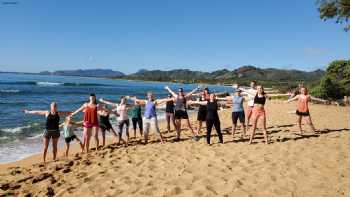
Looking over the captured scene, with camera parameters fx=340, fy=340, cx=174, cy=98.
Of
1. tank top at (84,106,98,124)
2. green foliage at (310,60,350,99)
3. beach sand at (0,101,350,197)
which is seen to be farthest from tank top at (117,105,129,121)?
green foliage at (310,60,350,99)

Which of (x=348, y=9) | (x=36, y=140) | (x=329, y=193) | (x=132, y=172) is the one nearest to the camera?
(x=329, y=193)

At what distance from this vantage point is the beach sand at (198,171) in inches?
246

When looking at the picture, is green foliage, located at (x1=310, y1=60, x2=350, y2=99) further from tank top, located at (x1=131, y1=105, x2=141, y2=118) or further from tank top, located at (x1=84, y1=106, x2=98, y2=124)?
tank top, located at (x1=84, y1=106, x2=98, y2=124)

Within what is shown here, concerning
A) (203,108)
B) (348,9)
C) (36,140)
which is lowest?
(36,140)

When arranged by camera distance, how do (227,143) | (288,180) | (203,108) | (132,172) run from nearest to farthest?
(288,180) < (132,172) < (227,143) < (203,108)

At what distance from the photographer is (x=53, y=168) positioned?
838 centimetres

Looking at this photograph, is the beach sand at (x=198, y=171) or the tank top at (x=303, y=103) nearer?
the beach sand at (x=198, y=171)

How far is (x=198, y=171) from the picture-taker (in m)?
7.35

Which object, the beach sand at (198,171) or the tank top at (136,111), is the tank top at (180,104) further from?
the tank top at (136,111)

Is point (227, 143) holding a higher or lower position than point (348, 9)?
lower

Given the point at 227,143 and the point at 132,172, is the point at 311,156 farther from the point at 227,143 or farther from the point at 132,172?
the point at 132,172

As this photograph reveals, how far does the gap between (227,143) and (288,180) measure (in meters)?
3.97

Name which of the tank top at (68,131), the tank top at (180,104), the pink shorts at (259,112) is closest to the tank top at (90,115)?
the tank top at (68,131)

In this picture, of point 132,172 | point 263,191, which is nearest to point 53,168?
point 132,172
